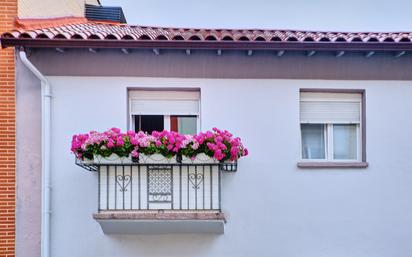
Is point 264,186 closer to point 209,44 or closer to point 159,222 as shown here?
point 159,222

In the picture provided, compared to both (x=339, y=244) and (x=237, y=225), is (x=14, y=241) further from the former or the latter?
(x=339, y=244)

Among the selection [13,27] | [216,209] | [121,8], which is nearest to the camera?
[216,209]

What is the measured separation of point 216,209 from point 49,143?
2968 mm

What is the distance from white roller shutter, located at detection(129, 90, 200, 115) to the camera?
6.71 m

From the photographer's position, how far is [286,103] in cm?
672

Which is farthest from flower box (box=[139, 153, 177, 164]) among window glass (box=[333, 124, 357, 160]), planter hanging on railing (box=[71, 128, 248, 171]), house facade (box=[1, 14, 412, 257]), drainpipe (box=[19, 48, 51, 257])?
window glass (box=[333, 124, 357, 160])

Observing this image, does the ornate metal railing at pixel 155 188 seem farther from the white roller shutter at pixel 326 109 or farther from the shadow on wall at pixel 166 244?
the white roller shutter at pixel 326 109

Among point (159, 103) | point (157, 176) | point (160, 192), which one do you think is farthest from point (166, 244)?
point (159, 103)

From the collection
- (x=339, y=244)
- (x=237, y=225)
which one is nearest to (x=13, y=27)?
(x=237, y=225)

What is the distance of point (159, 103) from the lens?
6.73 m

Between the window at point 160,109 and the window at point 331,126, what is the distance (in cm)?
198

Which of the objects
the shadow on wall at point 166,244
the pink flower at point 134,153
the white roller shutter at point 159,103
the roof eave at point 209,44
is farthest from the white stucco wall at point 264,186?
the pink flower at point 134,153

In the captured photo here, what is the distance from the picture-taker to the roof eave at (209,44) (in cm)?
608

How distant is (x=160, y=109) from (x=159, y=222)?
76.7 inches
